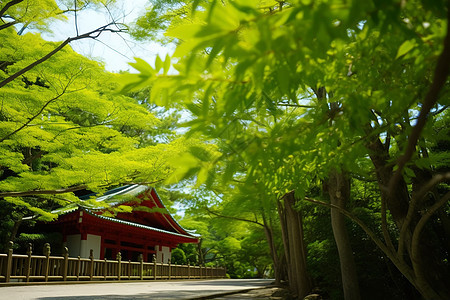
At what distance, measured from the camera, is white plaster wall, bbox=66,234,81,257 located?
1544 centimetres

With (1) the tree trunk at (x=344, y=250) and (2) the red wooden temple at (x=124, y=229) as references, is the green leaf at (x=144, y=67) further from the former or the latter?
(2) the red wooden temple at (x=124, y=229)

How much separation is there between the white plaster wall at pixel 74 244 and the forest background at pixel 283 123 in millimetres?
1816

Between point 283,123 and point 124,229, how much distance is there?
1706 centimetres

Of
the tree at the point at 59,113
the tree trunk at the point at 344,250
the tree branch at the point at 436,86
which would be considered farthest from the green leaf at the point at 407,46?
the tree at the point at 59,113

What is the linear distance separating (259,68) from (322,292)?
31.4ft

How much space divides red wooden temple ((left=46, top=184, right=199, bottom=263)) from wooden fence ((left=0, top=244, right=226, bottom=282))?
1.70 metres

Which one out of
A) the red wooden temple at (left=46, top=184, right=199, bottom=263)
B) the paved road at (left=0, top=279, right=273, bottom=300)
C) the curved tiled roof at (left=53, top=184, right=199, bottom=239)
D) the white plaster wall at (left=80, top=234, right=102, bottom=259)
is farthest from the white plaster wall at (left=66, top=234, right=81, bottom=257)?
the paved road at (left=0, top=279, right=273, bottom=300)

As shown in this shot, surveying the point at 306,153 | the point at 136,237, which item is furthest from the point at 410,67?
the point at 136,237

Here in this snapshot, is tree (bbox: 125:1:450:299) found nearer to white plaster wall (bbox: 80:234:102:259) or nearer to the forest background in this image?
the forest background

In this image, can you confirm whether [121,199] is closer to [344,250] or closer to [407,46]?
Answer: [344,250]

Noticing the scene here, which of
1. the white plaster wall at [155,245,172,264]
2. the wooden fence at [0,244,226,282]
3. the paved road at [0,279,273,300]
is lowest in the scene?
the paved road at [0,279,273,300]

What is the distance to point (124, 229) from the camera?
58.1 ft

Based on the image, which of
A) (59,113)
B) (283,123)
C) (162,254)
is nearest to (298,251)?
(59,113)

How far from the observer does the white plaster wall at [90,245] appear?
599 inches
